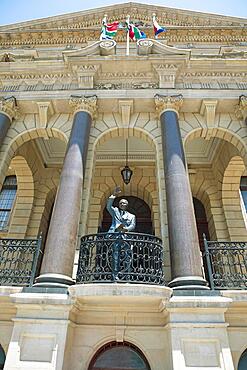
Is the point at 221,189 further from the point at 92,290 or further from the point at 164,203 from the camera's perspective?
the point at 92,290

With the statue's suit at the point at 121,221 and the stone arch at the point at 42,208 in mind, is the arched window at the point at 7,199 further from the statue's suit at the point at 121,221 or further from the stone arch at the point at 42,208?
the statue's suit at the point at 121,221

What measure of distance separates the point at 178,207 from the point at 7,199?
9154 mm

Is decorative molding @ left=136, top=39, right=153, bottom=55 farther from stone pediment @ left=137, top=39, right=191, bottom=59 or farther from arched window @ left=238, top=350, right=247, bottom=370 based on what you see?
arched window @ left=238, top=350, right=247, bottom=370

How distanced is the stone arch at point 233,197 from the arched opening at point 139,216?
3.41 meters

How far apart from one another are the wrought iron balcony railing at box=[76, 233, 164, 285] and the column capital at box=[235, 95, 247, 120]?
599 cm

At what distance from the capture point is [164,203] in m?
8.19

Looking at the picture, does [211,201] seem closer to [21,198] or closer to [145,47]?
[145,47]

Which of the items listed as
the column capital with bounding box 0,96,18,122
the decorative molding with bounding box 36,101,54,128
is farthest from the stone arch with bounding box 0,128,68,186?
the column capital with bounding box 0,96,18,122

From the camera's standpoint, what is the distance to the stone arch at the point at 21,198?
38.0 feet

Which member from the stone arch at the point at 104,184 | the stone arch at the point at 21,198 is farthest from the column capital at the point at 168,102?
the stone arch at the point at 21,198

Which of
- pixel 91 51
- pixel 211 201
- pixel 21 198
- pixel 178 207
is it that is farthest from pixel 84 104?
pixel 211 201

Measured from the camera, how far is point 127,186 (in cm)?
1308

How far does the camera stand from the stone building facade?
18.8ft

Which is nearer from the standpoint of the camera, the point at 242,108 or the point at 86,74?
the point at 242,108
